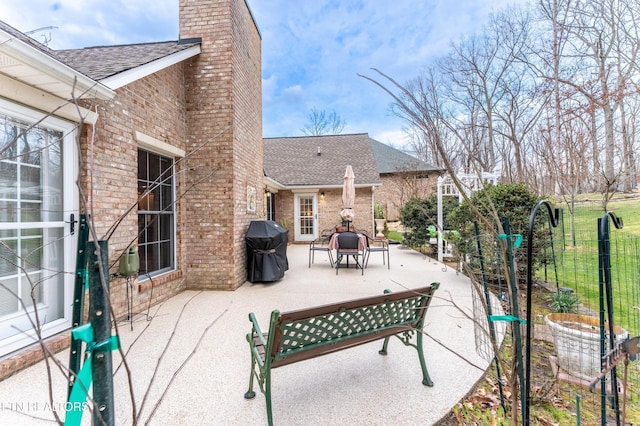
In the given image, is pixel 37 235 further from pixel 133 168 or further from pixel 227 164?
pixel 227 164

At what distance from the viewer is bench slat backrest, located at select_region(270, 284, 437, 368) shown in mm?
2008

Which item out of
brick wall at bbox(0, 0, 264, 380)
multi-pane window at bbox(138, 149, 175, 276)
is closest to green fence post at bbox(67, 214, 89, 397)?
multi-pane window at bbox(138, 149, 175, 276)

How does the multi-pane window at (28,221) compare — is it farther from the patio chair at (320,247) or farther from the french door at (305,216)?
the french door at (305,216)

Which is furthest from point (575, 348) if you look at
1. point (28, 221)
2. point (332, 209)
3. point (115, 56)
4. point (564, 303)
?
point (332, 209)


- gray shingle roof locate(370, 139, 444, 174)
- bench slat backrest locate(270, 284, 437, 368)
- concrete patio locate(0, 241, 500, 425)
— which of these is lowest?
concrete patio locate(0, 241, 500, 425)

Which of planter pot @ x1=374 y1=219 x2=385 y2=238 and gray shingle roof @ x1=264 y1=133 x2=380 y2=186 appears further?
planter pot @ x1=374 y1=219 x2=385 y2=238

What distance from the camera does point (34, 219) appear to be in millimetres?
2994

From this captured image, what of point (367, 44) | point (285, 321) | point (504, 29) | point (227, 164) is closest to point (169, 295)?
point (227, 164)

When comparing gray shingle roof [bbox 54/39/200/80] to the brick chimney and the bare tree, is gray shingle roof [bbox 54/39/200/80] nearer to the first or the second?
the brick chimney

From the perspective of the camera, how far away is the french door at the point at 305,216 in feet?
42.2

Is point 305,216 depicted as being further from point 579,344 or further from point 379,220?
point 579,344

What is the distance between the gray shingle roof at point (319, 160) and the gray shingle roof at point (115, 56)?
6.51 metres

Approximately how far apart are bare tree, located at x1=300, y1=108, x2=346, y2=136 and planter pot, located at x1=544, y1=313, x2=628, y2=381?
22194mm

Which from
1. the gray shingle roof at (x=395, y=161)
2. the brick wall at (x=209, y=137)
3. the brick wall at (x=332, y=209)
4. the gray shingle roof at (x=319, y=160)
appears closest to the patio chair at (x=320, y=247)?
the brick wall at (x=332, y=209)
